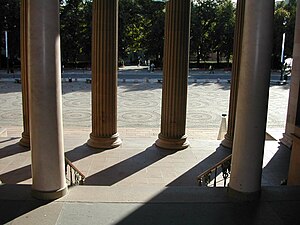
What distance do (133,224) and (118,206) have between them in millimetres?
587

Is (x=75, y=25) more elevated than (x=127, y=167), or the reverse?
(x=75, y=25)

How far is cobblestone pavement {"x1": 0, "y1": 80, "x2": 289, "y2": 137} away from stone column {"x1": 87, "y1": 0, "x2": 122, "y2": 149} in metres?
5.75

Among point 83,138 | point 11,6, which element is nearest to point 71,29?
point 11,6

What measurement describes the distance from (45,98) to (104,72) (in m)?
6.33

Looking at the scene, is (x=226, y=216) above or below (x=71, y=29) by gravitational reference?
A: below

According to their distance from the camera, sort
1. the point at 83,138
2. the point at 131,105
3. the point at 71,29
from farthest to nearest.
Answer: the point at 71,29, the point at 131,105, the point at 83,138

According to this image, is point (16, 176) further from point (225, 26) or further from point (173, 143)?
point (225, 26)

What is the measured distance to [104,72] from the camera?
37.1 ft

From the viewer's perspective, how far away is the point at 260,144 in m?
5.43

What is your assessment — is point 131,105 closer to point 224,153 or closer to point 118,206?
point 224,153

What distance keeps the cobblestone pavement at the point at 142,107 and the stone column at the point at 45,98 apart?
39.9ft

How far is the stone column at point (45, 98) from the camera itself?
194 inches

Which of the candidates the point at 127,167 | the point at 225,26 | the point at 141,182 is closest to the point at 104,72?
the point at 127,167

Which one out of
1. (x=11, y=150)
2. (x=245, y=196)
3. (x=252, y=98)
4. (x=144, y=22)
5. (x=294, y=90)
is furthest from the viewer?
(x=144, y=22)
